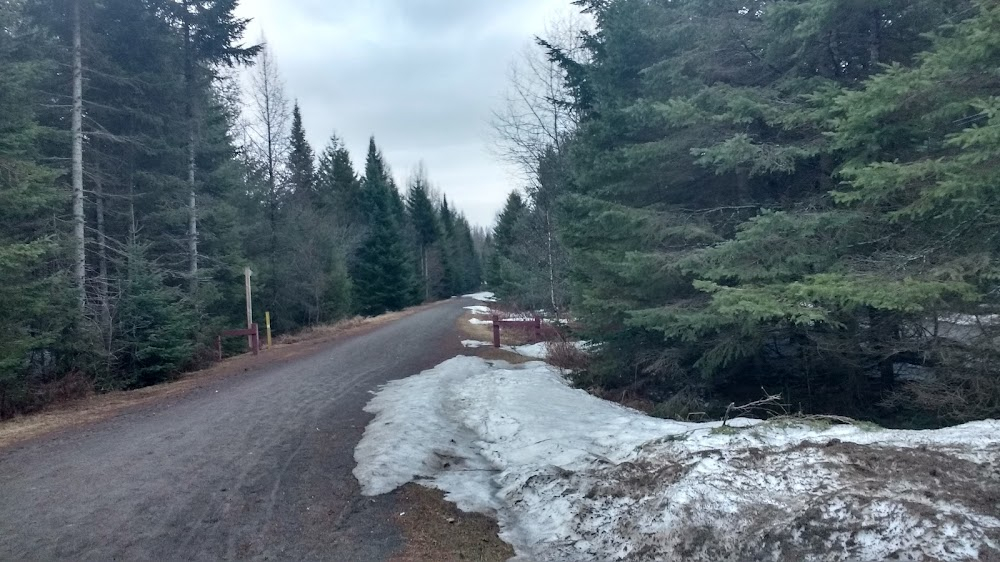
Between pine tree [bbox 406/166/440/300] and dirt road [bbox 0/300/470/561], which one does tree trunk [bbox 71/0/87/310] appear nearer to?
dirt road [bbox 0/300/470/561]

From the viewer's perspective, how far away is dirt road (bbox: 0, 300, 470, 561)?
4.95 metres

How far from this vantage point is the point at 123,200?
18906 millimetres

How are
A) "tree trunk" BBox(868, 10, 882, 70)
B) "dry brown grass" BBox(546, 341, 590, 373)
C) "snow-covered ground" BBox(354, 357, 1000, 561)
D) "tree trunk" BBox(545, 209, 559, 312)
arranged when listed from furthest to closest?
"tree trunk" BBox(545, 209, 559, 312) < "dry brown grass" BBox(546, 341, 590, 373) < "tree trunk" BBox(868, 10, 882, 70) < "snow-covered ground" BBox(354, 357, 1000, 561)

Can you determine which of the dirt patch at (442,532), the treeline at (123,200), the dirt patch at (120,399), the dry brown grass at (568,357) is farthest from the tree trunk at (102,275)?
the dirt patch at (442,532)

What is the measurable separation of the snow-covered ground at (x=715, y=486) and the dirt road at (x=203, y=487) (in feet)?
2.23

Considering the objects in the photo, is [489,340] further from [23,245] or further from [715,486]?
[715,486]

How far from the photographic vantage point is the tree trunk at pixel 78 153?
14891 millimetres

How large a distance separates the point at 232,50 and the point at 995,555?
23.1 m

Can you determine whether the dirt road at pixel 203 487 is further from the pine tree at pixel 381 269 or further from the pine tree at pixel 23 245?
the pine tree at pixel 381 269

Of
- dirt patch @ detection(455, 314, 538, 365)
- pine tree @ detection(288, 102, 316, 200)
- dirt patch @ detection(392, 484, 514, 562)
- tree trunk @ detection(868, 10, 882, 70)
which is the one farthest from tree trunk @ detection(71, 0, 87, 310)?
pine tree @ detection(288, 102, 316, 200)

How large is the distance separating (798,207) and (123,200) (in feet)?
59.6

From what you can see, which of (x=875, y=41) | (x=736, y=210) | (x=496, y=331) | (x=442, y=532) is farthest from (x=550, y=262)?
(x=442, y=532)

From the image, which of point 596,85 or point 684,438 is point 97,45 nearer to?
point 596,85

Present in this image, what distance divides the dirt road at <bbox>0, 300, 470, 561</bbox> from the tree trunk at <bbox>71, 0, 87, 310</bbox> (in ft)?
19.9
